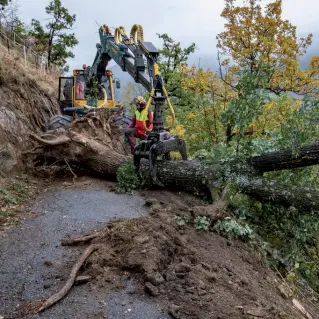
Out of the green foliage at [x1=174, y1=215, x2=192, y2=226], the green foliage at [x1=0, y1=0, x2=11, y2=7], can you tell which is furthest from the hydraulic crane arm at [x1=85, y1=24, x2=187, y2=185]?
the green foliage at [x1=0, y1=0, x2=11, y2=7]

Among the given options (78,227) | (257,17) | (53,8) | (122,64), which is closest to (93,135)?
(122,64)

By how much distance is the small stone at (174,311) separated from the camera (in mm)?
2952

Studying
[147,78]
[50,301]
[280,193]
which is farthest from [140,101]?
[50,301]

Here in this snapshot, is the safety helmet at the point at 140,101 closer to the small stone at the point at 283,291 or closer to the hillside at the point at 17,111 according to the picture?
the hillside at the point at 17,111

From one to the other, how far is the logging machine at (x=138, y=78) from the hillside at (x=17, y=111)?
100 centimetres

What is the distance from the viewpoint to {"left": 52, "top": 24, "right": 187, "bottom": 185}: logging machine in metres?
6.32

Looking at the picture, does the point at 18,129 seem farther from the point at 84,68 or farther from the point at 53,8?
the point at 53,8

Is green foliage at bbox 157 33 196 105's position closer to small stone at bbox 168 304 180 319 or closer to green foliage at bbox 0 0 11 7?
green foliage at bbox 0 0 11 7

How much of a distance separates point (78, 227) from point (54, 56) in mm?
18683

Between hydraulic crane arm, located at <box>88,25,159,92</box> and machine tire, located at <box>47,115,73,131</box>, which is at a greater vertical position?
hydraulic crane arm, located at <box>88,25,159,92</box>

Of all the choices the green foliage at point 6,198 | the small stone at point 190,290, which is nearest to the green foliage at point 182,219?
the small stone at point 190,290

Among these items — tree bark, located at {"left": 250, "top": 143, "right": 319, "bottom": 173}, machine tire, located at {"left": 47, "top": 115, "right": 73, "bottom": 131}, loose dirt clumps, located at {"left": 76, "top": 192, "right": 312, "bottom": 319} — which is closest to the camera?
loose dirt clumps, located at {"left": 76, "top": 192, "right": 312, "bottom": 319}

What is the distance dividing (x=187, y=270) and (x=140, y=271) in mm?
471

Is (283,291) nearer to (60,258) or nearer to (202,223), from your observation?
(202,223)
